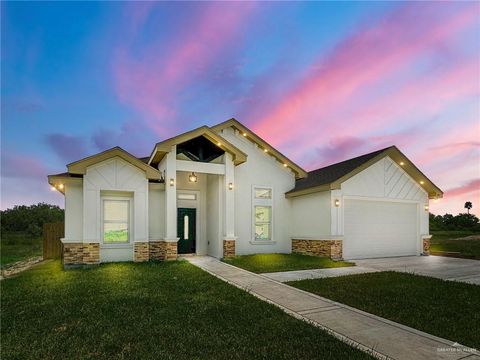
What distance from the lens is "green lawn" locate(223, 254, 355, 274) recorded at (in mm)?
10383

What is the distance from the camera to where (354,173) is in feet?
42.2

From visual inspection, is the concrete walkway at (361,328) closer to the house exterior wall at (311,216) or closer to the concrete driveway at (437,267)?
the concrete driveway at (437,267)

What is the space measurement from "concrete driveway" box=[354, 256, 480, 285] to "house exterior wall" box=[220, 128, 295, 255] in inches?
155

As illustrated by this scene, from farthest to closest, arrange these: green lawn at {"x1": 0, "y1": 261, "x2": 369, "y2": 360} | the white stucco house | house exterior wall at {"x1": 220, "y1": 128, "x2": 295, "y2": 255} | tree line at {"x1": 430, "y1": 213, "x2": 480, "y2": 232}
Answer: tree line at {"x1": 430, "y1": 213, "x2": 480, "y2": 232}, house exterior wall at {"x1": 220, "y1": 128, "x2": 295, "y2": 255}, the white stucco house, green lawn at {"x1": 0, "y1": 261, "x2": 369, "y2": 360}

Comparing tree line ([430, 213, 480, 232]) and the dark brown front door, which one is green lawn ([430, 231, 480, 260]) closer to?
the dark brown front door

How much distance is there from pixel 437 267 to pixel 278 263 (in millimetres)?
5681

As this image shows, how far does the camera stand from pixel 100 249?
11.2m

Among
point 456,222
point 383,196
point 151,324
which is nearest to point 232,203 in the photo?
point 383,196

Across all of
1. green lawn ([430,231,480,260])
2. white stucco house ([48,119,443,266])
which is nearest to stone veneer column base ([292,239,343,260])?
white stucco house ([48,119,443,266])

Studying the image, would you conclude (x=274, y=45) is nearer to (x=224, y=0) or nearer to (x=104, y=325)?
(x=224, y=0)

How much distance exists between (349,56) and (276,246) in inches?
385

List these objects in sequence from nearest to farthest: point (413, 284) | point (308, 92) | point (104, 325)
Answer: point (104, 325) → point (413, 284) → point (308, 92)

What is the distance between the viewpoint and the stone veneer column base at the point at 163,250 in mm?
11766

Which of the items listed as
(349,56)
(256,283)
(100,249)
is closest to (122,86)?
(100,249)
